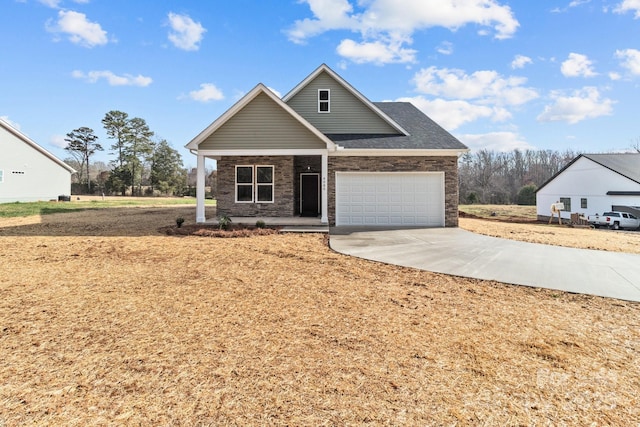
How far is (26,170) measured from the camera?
88.7ft

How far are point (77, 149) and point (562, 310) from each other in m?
60.9

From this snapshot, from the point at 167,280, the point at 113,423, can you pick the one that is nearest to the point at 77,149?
Answer: the point at 167,280

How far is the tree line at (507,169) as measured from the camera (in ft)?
166

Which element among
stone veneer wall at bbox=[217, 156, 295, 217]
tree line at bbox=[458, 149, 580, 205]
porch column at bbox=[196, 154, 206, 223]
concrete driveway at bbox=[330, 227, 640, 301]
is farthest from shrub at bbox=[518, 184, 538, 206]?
porch column at bbox=[196, 154, 206, 223]

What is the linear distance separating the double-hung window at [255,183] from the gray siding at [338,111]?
3327 millimetres

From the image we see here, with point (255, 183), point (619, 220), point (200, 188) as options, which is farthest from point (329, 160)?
point (619, 220)

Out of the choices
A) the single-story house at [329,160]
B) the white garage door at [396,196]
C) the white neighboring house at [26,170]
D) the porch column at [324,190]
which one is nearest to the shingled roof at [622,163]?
the single-story house at [329,160]

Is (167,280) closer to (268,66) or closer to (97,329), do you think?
(97,329)

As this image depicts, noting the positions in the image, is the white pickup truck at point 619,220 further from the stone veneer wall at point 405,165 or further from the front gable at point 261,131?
the front gable at point 261,131

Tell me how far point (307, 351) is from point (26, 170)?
34926 millimetres

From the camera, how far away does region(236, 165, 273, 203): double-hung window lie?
14.7 metres

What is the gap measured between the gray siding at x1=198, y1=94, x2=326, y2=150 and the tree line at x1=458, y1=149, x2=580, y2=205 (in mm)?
40671

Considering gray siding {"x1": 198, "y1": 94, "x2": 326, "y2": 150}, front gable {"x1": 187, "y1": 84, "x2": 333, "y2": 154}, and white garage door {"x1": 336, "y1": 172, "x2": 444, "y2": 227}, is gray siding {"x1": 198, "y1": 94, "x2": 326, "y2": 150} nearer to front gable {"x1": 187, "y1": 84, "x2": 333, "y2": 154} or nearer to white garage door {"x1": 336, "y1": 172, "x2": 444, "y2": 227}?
front gable {"x1": 187, "y1": 84, "x2": 333, "y2": 154}

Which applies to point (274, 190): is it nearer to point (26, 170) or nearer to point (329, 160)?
point (329, 160)
